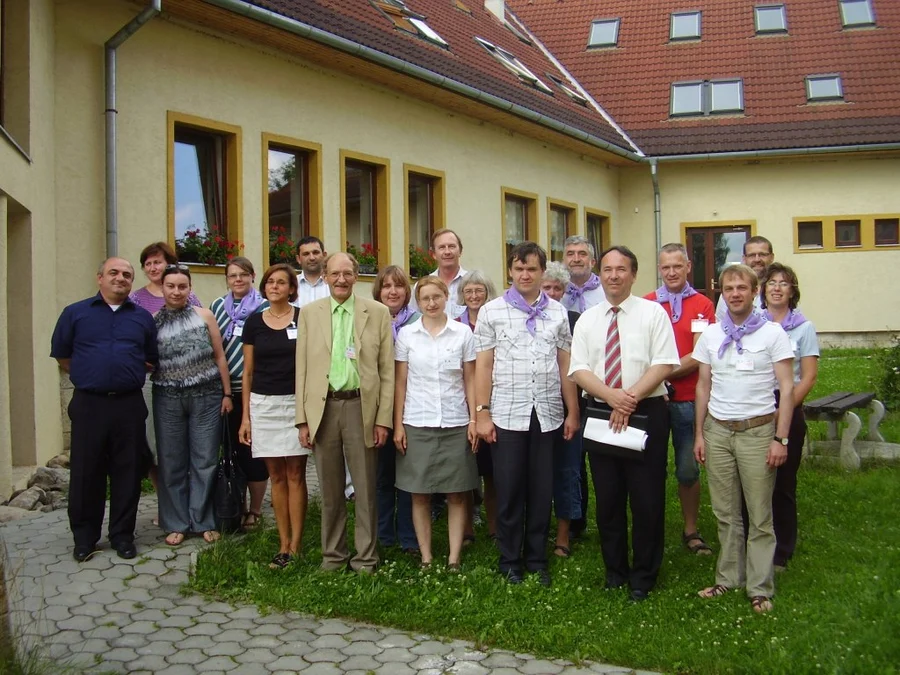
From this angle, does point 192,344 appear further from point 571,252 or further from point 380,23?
point 380,23

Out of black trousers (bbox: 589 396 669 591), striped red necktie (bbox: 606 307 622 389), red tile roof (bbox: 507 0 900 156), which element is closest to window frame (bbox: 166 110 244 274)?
striped red necktie (bbox: 606 307 622 389)

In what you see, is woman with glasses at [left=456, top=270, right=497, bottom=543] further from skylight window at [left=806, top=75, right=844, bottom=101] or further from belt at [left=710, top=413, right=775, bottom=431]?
skylight window at [left=806, top=75, right=844, bottom=101]

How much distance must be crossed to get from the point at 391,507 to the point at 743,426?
245 centimetres

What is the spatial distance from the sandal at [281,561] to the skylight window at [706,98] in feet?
60.7

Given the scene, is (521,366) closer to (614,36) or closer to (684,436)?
(684,436)

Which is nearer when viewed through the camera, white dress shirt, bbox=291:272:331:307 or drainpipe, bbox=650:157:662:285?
white dress shirt, bbox=291:272:331:307

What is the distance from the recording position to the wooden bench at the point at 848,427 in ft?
27.3

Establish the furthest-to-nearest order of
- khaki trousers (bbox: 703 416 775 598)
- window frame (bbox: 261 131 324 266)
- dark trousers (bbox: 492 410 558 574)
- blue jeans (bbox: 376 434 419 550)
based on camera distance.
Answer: window frame (bbox: 261 131 324 266) → blue jeans (bbox: 376 434 419 550) → dark trousers (bbox: 492 410 558 574) → khaki trousers (bbox: 703 416 775 598)

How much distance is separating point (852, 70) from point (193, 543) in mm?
20738

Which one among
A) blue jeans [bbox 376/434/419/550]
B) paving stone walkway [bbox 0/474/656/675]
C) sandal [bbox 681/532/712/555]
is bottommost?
paving stone walkway [bbox 0/474/656/675]

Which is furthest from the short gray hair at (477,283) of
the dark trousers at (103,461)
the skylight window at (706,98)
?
the skylight window at (706,98)

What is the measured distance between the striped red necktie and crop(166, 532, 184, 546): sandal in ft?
10.0

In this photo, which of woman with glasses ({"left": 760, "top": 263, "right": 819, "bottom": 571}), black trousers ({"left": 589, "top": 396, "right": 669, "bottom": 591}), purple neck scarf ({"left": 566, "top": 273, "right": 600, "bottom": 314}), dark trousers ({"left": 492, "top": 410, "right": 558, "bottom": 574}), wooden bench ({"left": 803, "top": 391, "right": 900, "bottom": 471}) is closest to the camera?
black trousers ({"left": 589, "top": 396, "right": 669, "bottom": 591})

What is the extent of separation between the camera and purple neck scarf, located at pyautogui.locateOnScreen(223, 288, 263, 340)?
670 cm
